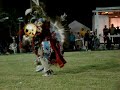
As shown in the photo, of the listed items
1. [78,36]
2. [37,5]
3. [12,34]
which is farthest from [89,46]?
[37,5]

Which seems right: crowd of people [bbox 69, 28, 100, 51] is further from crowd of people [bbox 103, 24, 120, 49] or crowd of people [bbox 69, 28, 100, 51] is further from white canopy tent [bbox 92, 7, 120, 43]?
white canopy tent [bbox 92, 7, 120, 43]

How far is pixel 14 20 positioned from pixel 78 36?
5.56 metres

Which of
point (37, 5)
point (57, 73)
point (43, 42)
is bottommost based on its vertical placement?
point (57, 73)

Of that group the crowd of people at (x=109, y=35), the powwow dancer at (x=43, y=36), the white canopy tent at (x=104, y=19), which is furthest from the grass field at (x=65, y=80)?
the white canopy tent at (x=104, y=19)

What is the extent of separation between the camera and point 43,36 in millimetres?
12312

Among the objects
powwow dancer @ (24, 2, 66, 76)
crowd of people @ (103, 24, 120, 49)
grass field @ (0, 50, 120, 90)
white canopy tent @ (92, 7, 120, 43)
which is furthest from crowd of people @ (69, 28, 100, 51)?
powwow dancer @ (24, 2, 66, 76)

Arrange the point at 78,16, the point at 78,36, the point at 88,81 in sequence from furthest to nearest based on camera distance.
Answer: the point at 78,16 < the point at 78,36 < the point at 88,81

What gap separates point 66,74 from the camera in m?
12.6

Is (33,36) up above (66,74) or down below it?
above

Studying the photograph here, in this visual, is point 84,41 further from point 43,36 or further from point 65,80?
point 65,80

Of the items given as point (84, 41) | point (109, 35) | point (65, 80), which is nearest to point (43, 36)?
point (65, 80)

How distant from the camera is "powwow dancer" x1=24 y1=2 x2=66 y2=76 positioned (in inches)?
479

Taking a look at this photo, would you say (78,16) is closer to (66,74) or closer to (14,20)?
(14,20)

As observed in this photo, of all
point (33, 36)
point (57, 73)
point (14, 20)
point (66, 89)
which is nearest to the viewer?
point (66, 89)
